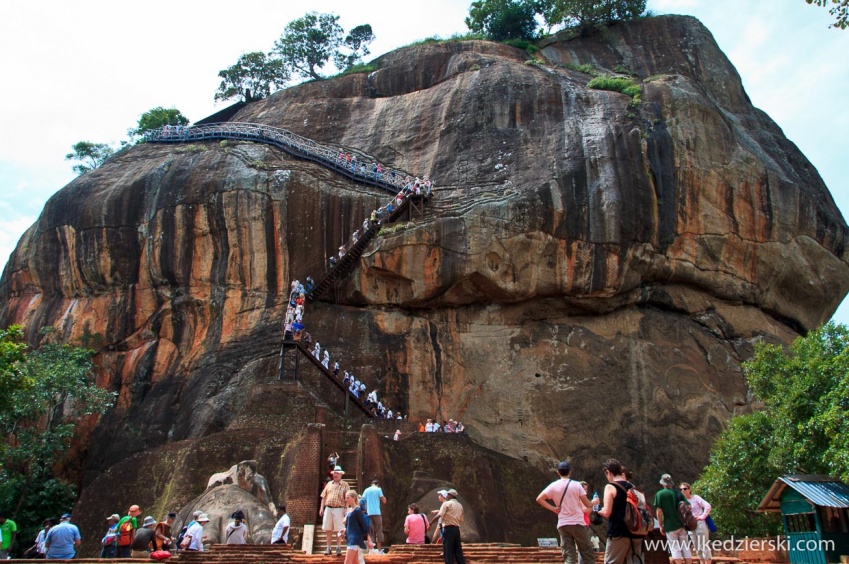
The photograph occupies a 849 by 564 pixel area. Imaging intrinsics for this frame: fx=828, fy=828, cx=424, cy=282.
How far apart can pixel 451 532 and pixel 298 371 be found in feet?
51.4

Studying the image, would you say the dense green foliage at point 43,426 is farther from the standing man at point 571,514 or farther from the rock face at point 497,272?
the standing man at point 571,514

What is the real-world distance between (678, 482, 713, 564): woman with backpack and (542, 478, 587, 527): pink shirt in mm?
2375

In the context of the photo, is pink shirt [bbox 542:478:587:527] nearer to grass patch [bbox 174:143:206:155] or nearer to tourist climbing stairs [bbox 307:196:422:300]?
tourist climbing stairs [bbox 307:196:422:300]

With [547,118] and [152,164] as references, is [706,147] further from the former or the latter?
[152,164]

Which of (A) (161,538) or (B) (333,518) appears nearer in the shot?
(B) (333,518)

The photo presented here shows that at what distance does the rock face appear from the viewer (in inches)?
1067

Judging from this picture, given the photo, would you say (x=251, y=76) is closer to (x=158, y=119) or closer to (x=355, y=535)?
(x=158, y=119)

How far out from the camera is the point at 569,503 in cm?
848

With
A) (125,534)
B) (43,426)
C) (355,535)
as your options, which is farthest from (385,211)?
(355,535)

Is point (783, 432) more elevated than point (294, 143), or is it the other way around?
point (294, 143)

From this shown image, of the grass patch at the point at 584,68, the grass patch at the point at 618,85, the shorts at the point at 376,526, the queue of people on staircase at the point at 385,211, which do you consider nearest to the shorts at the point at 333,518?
the shorts at the point at 376,526

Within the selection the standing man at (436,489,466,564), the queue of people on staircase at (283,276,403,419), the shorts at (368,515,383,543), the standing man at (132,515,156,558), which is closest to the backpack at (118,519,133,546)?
the standing man at (132,515,156,558)

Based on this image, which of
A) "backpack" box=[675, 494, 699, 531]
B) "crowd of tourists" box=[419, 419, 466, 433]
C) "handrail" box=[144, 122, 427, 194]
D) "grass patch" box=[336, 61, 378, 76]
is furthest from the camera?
"grass patch" box=[336, 61, 378, 76]

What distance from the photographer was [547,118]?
30.5m
